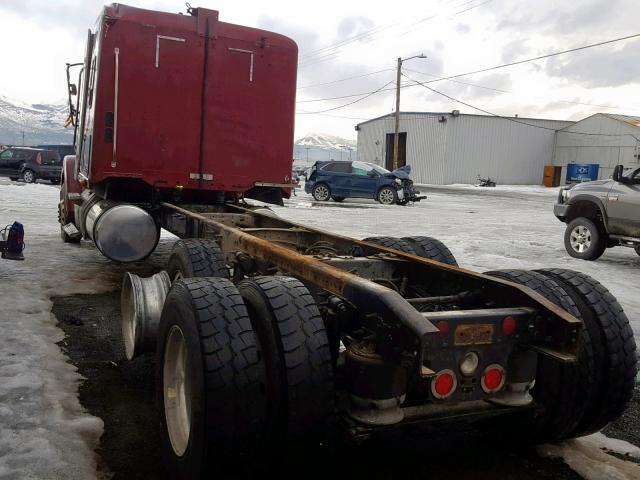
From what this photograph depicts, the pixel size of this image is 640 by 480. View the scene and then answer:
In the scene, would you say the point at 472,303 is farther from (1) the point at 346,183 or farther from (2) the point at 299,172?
(2) the point at 299,172

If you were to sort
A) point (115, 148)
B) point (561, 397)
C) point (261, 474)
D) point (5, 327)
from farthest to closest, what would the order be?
point (115, 148) → point (5, 327) → point (561, 397) → point (261, 474)

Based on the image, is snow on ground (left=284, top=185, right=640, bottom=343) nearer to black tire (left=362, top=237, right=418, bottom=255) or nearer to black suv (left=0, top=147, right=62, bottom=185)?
black tire (left=362, top=237, right=418, bottom=255)

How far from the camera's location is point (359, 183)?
24.4 meters

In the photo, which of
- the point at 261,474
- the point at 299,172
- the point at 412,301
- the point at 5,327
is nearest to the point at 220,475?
the point at 261,474

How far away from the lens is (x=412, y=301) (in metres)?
3.32

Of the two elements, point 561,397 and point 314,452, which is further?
point 561,397

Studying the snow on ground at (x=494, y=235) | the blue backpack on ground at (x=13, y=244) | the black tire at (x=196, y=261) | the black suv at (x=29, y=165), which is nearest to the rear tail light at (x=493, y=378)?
the black tire at (x=196, y=261)

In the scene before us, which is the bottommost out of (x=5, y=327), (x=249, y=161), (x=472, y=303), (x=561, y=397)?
(x=5, y=327)

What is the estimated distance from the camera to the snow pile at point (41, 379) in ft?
9.95

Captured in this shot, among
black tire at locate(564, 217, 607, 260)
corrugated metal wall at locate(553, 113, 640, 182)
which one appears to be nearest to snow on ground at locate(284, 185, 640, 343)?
black tire at locate(564, 217, 607, 260)

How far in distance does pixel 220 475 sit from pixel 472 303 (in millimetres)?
1610

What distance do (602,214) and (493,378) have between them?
8.66 metres

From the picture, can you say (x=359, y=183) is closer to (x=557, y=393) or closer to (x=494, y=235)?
(x=494, y=235)

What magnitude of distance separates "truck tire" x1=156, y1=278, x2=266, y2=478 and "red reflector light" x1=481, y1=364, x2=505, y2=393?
3.29ft
